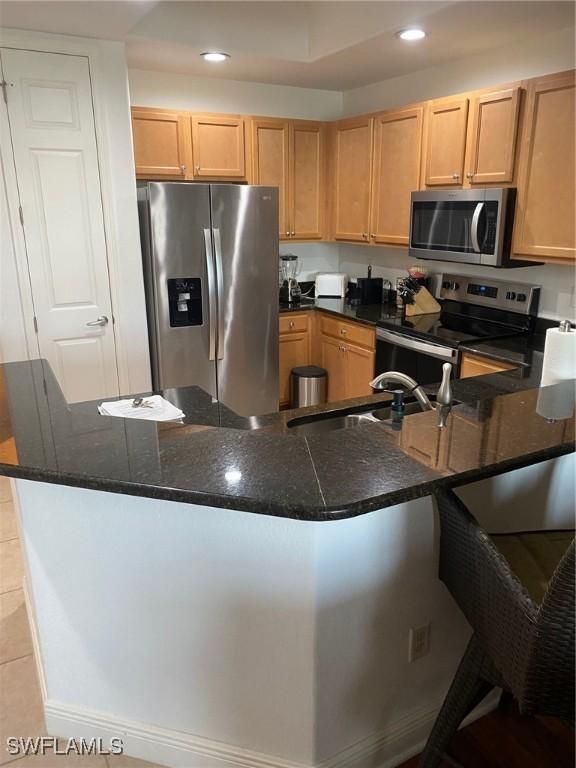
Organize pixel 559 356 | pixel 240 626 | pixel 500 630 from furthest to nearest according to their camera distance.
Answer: pixel 559 356
pixel 240 626
pixel 500 630

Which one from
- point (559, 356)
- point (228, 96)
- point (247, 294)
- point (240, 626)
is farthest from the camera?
point (228, 96)

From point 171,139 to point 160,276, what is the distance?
1074 mm

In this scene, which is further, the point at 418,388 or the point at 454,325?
the point at 454,325

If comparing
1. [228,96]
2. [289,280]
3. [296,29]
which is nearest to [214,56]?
[296,29]

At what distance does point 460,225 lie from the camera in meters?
3.22

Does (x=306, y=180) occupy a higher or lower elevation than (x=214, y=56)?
lower

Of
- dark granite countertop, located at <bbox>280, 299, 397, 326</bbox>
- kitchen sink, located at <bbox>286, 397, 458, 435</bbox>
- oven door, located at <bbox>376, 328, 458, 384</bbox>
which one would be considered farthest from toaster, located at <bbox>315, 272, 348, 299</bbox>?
kitchen sink, located at <bbox>286, 397, 458, 435</bbox>

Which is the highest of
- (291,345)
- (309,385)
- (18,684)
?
(291,345)

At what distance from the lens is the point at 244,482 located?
1.23 meters

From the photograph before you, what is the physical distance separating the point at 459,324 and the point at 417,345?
0.43 m

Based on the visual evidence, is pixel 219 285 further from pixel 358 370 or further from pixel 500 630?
pixel 500 630

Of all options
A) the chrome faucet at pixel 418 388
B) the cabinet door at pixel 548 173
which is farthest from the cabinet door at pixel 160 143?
the chrome faucet at pixel 418 388

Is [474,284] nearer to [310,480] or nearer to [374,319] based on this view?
[374,319]

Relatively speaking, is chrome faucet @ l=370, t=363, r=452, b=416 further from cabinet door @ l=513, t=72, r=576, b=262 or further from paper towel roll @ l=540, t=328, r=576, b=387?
cabinet door @ l=513, t=72, r=576, b=262
